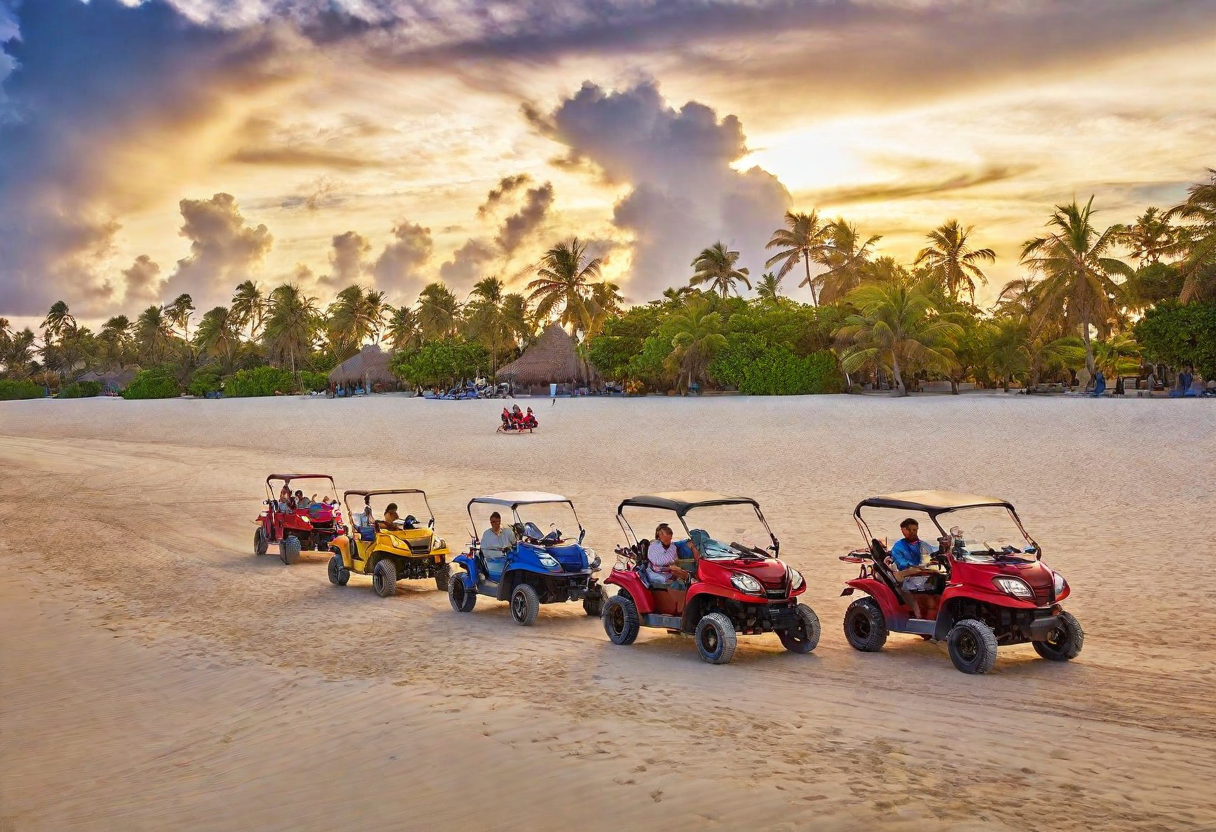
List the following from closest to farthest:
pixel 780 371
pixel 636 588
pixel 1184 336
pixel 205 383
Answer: pixel 636 588 < pixel 1184 336 < pixel 780 371 < pixel 205 383

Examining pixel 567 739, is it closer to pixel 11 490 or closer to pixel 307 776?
pixel 307 776

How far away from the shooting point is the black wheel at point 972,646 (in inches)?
347

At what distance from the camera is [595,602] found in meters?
12.1

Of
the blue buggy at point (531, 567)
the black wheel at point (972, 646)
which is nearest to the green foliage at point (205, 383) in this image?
the blue buggy at point (531, 567)

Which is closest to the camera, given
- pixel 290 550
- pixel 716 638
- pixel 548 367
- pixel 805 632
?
pixel 716 638

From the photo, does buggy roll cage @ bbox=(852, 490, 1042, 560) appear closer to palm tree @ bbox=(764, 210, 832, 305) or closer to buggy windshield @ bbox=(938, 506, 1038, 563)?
buggy windshield @ bbox=(938, 506, 1038, 563)

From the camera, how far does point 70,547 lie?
61.2 feet

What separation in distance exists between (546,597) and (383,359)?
300 ft

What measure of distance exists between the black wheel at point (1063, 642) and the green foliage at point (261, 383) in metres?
96.3

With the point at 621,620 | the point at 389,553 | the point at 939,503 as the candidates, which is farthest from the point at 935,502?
the point at 389,553

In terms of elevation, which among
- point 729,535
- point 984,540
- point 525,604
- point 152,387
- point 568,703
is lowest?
point 568,703

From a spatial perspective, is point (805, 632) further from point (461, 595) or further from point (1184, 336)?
point (1184, 336)

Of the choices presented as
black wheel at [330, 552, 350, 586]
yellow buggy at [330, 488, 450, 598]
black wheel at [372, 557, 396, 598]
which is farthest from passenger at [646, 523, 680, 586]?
black wheel at [330, 552, 350, 586]

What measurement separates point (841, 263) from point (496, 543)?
66039 mm
